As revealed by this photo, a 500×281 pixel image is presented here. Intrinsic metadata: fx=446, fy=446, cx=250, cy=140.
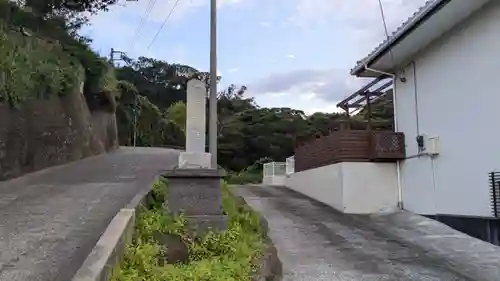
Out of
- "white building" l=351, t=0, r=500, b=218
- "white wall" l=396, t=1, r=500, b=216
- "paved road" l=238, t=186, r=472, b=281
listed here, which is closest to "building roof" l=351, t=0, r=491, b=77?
"white building" l=351, t=0, r=500, b=218

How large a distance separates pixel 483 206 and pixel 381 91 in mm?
5300

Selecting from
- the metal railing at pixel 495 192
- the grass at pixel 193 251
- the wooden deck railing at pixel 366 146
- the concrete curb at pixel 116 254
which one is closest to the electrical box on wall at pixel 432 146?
the wooden deck railing at pixel 366 146

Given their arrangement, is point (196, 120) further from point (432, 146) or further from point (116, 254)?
point (432, 146)

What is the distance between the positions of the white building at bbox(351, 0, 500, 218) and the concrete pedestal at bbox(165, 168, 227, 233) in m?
5.43

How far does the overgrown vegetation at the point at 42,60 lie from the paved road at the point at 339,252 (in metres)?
5.95

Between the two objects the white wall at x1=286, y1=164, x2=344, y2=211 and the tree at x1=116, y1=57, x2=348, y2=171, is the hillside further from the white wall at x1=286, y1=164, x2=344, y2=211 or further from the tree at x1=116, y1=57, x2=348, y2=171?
the tree at x1=116, y1=57, x2=348, y2=171

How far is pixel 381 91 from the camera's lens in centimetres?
1292

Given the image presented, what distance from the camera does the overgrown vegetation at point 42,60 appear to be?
8.83 metres

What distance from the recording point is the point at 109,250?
3.64 meters

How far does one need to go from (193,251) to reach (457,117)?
6744 millimetres

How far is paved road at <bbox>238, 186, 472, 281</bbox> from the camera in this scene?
6027mm

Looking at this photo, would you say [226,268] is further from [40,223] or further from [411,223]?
[411,223]

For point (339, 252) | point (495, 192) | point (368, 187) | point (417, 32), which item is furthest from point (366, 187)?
point (339, 252)

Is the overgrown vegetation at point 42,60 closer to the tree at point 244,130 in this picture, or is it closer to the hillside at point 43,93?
the hillside at point 43,93
